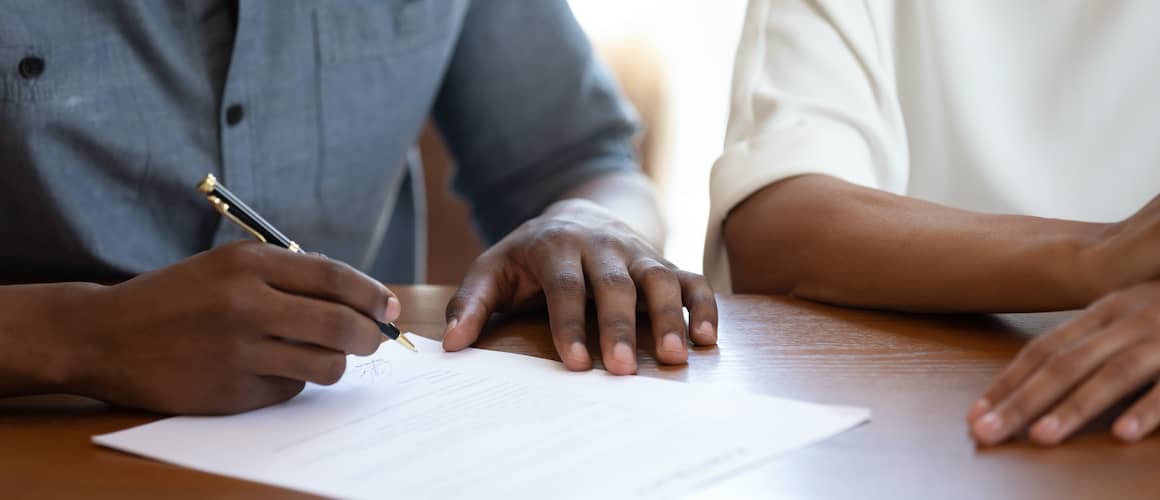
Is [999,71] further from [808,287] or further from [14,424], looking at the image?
[14,424]

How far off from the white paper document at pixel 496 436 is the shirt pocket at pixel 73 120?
597mm

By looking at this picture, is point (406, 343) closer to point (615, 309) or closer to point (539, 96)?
point (615, 309)

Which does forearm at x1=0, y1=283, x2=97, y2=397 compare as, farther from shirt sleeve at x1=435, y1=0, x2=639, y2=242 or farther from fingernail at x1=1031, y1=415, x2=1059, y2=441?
shirt sleeve at x1=435, y1=0, x2=639, y2=242

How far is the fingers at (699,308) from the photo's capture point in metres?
0.80

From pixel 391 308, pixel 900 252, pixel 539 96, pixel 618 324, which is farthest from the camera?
pixel 539 96

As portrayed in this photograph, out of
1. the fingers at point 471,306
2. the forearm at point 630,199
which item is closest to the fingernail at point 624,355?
the fingers at point 471,306

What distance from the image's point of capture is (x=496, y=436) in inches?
23.2

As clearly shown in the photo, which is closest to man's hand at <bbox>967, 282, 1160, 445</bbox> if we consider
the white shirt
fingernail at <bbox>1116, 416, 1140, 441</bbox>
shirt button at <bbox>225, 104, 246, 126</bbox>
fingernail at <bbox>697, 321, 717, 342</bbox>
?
fingernail at <bbox>1116, 416, 1140, 441</bbox>

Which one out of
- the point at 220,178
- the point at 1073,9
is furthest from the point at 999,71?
the point at 220,178

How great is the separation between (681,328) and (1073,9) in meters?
0.61

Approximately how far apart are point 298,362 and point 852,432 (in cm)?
32

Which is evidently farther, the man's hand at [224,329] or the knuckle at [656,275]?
the knuckle at [656,275]

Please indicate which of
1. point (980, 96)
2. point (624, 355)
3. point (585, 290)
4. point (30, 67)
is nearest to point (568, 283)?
point (585, 290)

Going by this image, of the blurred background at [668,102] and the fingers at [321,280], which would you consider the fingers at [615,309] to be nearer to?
the fingers at [321,280]
